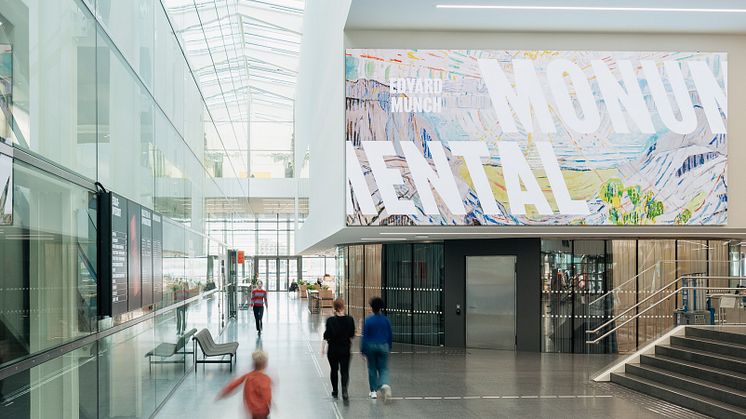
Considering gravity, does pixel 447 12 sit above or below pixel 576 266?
above

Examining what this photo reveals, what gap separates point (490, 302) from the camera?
21.0 meters

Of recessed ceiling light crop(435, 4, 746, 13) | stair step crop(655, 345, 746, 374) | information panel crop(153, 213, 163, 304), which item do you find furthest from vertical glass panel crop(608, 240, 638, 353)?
information panel crop(153, 213, 163, 304)

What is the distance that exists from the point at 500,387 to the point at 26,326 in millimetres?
10000

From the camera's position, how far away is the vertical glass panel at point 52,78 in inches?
194

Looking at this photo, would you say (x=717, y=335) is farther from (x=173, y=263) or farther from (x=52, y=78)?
(x=52, y=78)

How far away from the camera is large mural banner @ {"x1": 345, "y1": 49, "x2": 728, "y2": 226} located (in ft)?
50.0

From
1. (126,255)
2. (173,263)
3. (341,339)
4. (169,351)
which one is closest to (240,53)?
(173,263)

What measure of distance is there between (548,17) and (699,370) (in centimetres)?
700

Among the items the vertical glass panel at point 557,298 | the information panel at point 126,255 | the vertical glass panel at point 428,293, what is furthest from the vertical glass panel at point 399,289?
the information panel at point 126,255

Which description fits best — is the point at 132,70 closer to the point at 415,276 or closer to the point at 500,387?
the point at 500,387

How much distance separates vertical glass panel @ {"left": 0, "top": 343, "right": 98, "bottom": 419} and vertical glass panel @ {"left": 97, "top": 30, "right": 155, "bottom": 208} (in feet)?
6.24

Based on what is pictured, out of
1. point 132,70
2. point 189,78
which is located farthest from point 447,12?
point 132,70

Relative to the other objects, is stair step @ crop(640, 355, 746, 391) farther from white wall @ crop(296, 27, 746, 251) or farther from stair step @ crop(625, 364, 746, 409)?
white wall @ crop(296, 27, 746, 251)

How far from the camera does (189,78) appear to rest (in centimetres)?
1650
